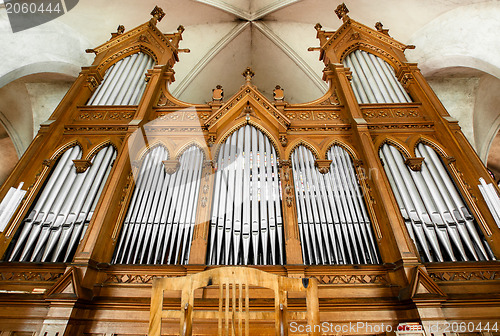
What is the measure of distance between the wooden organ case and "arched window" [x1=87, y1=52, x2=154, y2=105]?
0.06 m

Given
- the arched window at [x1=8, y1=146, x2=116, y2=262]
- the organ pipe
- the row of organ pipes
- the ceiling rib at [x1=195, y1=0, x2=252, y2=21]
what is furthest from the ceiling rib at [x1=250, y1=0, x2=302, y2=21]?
the organ pipe

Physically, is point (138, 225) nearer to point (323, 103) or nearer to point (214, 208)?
point (214, 208)

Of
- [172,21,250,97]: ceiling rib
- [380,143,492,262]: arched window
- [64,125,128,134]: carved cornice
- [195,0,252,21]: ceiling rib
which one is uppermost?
[195,0,252,21]: ceiling rib

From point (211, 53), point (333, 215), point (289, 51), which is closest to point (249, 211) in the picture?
point (333, 215)

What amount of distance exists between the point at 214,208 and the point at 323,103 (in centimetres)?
308

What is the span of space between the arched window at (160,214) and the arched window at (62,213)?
0.51m

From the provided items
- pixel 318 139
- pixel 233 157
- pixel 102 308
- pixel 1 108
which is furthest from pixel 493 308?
pixel 1 108

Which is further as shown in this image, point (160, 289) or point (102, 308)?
point (102, 308)

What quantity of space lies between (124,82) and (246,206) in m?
3.99

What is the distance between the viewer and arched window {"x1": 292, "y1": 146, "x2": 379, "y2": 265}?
363 cm

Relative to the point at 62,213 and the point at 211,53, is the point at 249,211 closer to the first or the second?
the point at 62,213

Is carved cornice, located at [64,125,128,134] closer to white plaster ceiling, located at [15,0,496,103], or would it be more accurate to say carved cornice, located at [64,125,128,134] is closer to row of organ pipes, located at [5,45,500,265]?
row of organ pipes, located at [5,45,500,265]

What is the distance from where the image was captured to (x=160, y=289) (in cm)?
197

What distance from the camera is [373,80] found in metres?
6.09
